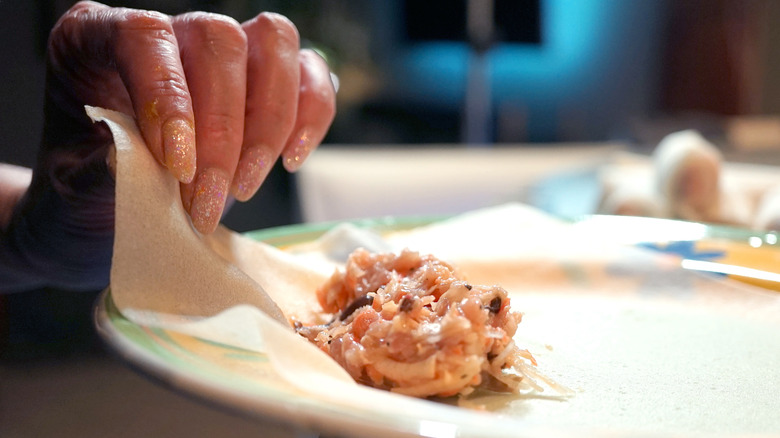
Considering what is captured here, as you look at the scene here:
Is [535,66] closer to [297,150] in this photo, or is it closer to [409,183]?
[409,183]

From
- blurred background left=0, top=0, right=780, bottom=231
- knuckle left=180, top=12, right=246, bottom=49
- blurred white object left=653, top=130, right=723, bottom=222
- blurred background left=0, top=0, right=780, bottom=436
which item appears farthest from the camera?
blurred background left=0, top=0, right=780, bottom=231

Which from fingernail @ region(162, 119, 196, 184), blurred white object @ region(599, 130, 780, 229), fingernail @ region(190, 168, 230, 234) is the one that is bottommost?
blurred white object @ region(599, 130, 780, 229)

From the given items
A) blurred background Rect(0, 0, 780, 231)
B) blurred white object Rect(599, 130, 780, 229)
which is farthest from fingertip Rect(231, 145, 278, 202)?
blurred background Rect(0, 0, 780, 231)

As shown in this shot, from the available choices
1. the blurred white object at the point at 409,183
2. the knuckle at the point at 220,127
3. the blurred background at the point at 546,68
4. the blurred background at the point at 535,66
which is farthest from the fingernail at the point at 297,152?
the blurred background at the point at 546,68

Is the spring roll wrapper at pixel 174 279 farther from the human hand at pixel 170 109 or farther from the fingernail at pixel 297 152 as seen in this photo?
the fingernail at pixel 297 152

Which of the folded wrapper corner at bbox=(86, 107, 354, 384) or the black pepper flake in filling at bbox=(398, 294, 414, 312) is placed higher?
the folded wrapper corner at bbox=(86, 107, 354, 384)

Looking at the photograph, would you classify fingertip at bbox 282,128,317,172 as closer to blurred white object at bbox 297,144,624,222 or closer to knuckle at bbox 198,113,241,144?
knuckle at bbox 198,113,241,144

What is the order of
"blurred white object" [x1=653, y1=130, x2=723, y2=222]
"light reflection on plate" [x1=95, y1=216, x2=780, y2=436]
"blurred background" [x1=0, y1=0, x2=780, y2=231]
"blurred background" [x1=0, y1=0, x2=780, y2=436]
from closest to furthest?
1. "light reflection on plate" [x1=95, y1=216, x2=780, y2=436]
2. "blurred white object" [x1=653, y1=130, x2=723, y2=222]
3. "blurred background" [x1=0, y1=0, x2=780, y2=436]
4. "blurred background" [x1=0, y1=0, x2=780, y2=231]

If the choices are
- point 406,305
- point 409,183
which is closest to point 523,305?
Answer: point 406,305
